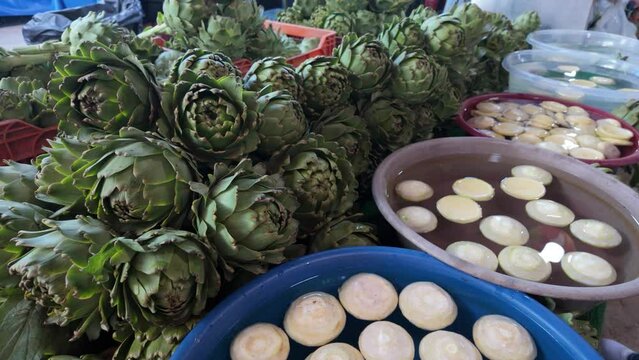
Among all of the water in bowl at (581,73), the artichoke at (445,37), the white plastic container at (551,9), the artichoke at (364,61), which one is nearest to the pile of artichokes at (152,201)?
the artichoke at (364,61)

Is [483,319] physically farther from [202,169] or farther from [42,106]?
[42,106]

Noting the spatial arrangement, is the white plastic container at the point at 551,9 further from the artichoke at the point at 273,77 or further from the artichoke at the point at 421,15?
the artichoke at the point at 273,77

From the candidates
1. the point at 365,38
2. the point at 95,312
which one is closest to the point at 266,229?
the point at 95,312

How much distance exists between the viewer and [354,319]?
597mm

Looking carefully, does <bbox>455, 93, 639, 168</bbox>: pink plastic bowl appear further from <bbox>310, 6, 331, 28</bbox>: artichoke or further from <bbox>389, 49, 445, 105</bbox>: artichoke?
<bbox>310, 6, 331, 28</bbox>: artichoke

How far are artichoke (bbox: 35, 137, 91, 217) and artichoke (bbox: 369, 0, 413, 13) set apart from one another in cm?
113

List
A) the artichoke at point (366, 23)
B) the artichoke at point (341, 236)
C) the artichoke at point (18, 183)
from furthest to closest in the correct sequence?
the artichoke at point (366, 23)
the artichoke at point (341, 236)
the artichoke at point (18, 183)

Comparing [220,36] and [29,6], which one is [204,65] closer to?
[220,36]

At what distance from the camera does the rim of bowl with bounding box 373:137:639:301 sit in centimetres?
59

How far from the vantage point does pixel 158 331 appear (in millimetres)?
501

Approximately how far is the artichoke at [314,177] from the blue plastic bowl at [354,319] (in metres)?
0.07

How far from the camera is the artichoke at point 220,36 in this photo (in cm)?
Result: 92

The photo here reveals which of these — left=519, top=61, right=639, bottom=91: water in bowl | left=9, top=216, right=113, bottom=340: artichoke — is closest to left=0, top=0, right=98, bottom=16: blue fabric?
left=519, top=61, right=639, bottom=91: water in bowl

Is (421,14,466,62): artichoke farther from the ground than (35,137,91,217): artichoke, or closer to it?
farther from the ground
